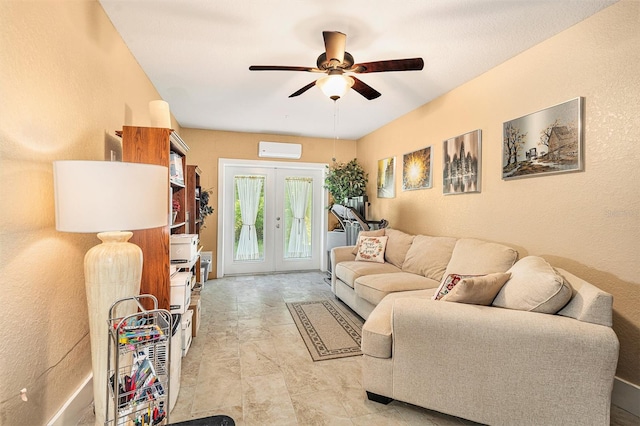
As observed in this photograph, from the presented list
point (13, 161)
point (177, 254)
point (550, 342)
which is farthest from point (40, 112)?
point (550, 342)

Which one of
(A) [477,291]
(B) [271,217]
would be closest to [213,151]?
(B) [271,217]

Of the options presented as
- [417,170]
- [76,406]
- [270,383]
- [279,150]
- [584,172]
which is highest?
[279,150]

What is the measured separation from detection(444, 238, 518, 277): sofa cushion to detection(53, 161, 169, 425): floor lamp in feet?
7.49

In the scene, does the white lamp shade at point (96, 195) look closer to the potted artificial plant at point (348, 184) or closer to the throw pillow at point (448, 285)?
the throw pillow at point (448, 285)

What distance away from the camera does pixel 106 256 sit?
1488 mm

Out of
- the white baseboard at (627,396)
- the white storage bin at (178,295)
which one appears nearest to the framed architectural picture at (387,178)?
the white baseboard at (627,396)

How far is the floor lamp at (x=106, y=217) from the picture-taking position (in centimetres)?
126

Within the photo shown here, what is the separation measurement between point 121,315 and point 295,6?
6.78 feet

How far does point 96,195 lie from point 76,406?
129 cm

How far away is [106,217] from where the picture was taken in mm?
1285

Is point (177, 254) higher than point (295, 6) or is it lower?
lower

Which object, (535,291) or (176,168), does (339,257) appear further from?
(535,291)

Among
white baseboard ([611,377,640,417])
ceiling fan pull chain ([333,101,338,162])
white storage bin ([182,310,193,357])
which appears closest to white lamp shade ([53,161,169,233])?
white storage bin ([182,310,193,357])

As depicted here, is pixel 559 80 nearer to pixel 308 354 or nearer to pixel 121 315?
pixel 308 354
